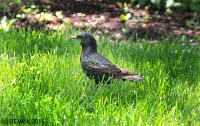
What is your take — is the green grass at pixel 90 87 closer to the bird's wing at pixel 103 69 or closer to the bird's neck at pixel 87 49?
the bird's wing at pixel 103 69

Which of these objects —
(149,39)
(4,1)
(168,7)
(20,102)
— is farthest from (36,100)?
(168,7)

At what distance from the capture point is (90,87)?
3391mm

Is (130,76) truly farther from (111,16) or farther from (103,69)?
(111,16)

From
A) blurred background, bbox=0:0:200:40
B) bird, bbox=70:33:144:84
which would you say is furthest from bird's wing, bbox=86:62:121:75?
blurred background, bbox=0:0:200:40

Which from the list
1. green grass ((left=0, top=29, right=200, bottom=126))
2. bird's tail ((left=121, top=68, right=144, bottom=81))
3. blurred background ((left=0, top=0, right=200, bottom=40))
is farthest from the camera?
blurred background ((left=0, top=0, right=200, bottom=40))

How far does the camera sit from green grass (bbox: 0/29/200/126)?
8.88 ft

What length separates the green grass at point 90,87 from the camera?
2.71 m

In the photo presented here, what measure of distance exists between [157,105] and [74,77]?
2.71ft

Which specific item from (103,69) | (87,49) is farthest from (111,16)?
(103,69)

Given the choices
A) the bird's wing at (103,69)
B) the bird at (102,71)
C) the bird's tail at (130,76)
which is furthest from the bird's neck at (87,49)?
the bird's tail at (130,76)

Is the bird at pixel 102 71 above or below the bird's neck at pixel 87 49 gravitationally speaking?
below

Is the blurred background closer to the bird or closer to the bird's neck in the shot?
the bird's neck

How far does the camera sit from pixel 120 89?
3314mm

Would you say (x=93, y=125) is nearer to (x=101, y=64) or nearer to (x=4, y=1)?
(x=101, y=64)
